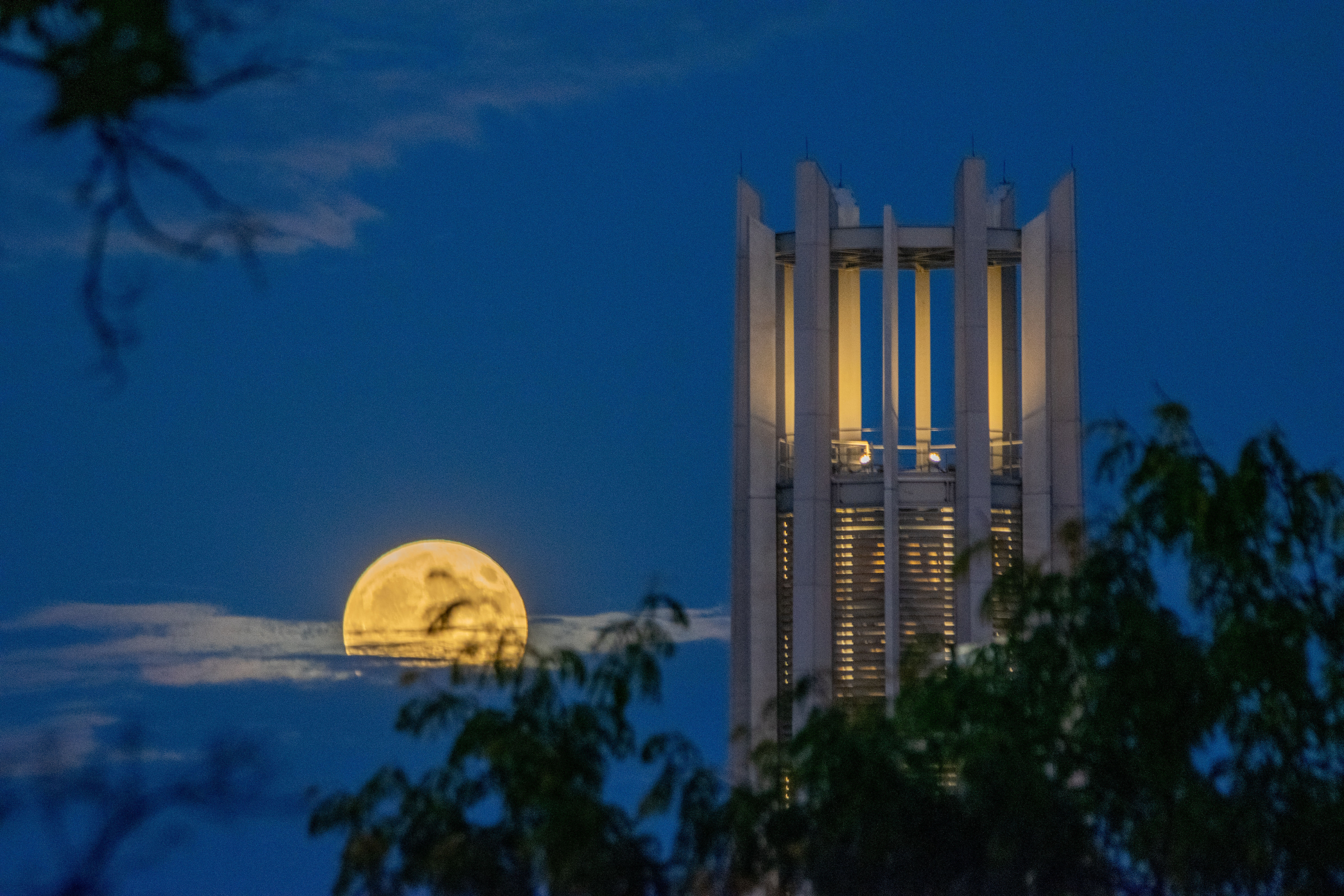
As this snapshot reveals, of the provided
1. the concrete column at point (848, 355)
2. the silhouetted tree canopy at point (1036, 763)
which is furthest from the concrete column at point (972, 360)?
the silhouetted tree canopy at point (1036, 763)

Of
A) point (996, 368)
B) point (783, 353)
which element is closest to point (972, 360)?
point (996, 368)

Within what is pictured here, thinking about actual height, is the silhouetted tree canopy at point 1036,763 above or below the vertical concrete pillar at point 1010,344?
below

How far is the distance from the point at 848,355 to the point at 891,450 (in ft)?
8.70

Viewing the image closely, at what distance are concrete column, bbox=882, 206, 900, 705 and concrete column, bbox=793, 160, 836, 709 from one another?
35.1 inches

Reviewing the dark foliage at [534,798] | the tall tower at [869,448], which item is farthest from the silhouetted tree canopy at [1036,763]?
the tall tower at [869,448]

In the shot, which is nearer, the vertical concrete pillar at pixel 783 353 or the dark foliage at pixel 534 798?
the dark foliage at pixel 534 798

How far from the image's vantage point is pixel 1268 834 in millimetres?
17438

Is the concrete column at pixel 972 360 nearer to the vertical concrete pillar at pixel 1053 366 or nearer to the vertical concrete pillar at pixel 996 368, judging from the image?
the vertical concrete pillar at pixel 1053 366

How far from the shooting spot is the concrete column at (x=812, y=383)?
30828 millimetres

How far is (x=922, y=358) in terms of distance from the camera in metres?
32.5

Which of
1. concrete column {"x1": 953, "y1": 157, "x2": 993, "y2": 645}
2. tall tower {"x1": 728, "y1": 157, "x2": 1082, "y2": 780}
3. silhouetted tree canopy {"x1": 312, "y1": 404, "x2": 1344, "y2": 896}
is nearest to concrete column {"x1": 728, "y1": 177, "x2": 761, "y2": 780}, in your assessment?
tall tower {"x1": 728, "y1": 157, "x2": 1082, "y2": 780}

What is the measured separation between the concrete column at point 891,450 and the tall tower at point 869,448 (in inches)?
1.2

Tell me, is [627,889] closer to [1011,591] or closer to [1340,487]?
[1011,591]

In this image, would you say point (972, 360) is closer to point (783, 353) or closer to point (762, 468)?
point (783, 353)
